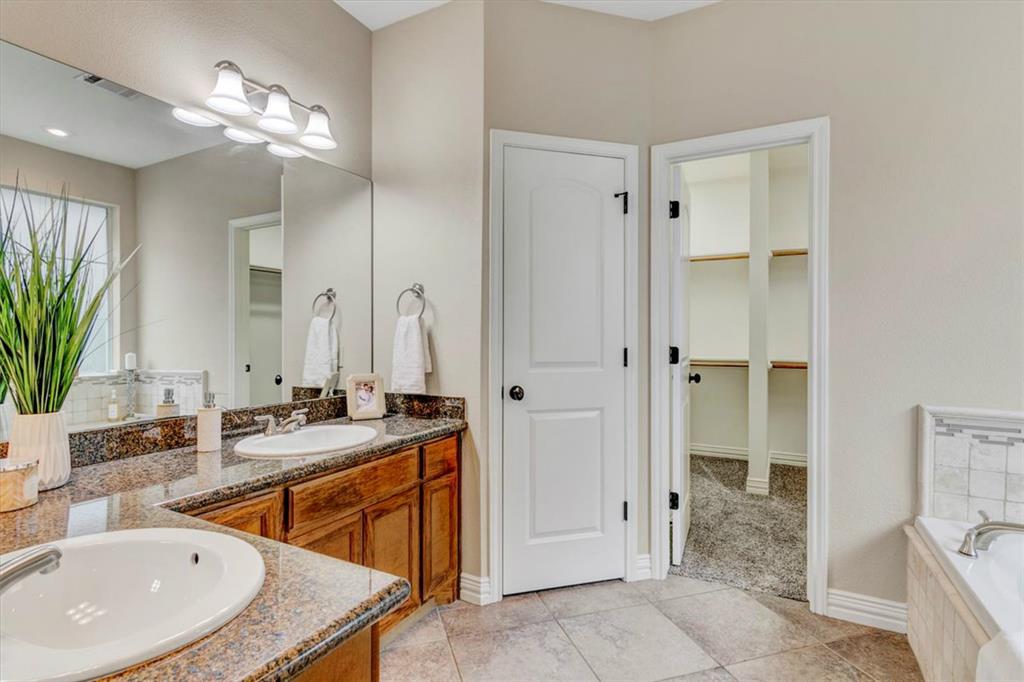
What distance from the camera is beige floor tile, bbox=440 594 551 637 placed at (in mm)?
2033

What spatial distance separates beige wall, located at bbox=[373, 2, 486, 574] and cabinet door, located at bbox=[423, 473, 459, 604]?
7 cm

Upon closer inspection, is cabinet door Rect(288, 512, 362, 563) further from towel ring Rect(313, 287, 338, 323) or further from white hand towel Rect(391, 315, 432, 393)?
towel ring Rect(313, 287, 338, 323)

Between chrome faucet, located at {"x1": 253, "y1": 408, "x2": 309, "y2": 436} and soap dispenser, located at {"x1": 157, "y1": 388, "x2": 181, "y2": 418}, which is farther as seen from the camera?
chrome faucet, located at {"x1": 253, "y1": 408, "x2": 309, "y2": 436}

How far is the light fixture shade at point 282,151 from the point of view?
2.06 metres

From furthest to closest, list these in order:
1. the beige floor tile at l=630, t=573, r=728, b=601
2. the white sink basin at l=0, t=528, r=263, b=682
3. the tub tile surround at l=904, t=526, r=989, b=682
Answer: the beige floor tile at l=630, t=573, r=728, b=601
the tub tile surround at l=904, t=526, r=989, b=682
the white sink basin at l=0, t=528, r=263, b=682

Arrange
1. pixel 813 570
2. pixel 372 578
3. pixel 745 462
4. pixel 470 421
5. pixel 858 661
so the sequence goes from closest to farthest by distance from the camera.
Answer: pixel 372 578, pixel 858 661, pixel 813 570, pixel 470 421, pixel 745 462

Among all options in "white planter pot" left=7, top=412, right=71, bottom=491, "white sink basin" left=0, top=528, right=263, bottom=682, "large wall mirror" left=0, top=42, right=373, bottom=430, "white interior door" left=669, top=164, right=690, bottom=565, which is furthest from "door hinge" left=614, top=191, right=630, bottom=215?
"white planter pot" left=7, top=412, right=71, bottom=491

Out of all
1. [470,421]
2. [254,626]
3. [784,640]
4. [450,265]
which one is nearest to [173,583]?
[254,626]

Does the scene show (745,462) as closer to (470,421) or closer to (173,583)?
(470,421)

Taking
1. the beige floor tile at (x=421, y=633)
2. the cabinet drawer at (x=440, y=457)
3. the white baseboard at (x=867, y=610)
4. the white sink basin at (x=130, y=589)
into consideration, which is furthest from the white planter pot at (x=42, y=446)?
the white baseboard at (x=867, y=610)

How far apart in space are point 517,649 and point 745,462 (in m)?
3.20

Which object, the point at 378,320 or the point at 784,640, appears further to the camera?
the point at 378,320

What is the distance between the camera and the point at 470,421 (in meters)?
2.26

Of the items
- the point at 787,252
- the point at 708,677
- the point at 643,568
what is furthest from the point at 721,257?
the point at 708,677
